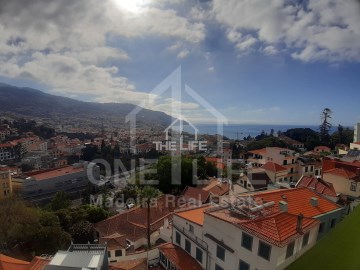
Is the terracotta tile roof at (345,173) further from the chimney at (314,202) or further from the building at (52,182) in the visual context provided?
the building at (52,182)

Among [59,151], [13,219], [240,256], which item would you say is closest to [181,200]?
[13,219]

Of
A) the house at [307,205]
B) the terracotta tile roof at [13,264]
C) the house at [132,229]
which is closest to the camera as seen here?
the house at [307,205]

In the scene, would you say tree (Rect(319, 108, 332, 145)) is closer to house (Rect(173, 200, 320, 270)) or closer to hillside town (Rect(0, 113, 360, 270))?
hillside town (Rect(0, 113, 360, 270))

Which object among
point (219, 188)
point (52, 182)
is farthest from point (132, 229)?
point (52, 182)

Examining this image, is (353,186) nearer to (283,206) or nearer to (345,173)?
(345,173)

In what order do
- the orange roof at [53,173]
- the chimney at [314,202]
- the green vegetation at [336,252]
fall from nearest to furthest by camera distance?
the green vegetation at [336,252]
the chimney at [314,202]
the orange roof at [53,173]

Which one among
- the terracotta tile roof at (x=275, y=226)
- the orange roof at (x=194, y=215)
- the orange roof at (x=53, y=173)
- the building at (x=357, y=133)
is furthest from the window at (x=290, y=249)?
the orange roof at (x=53, y=173)

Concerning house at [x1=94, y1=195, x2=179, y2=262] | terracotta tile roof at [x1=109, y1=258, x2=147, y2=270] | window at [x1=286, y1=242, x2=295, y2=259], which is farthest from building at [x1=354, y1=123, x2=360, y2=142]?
terracotta tile roof at [x1=109, y1=258, x2=147, y2=270]
